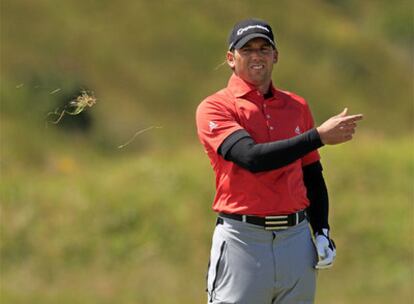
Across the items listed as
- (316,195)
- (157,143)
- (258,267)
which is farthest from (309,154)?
(157,143)

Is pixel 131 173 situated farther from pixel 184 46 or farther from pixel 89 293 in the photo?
pixel 184 46

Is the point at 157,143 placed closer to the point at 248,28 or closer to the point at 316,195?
the point at 316,195

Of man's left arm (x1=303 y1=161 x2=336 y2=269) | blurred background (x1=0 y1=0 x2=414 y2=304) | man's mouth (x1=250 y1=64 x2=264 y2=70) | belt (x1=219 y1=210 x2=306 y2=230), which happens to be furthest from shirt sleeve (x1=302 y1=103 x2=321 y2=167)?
blurred background (x1=0 y1=0 x2=414 y2=304)

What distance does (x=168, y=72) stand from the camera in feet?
163

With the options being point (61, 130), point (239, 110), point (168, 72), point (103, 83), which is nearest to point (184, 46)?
point (168, 72)

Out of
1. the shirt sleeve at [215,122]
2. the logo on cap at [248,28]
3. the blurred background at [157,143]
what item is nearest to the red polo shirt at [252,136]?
the shirt sleeve at [215,122]

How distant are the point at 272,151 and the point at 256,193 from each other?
0.29 meters

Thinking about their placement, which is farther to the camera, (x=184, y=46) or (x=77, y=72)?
(x=184, y=46)

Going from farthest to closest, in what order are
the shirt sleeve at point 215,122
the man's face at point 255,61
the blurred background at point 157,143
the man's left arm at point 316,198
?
1. the blurred background at point 157,143
2. the man's left arm at point 316,198
3. the man's face at point 255,61
4. the shirt sleeve at point 215,122

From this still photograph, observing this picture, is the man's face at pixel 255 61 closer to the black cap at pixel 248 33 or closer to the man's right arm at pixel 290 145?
the black cap at pixel 248 33

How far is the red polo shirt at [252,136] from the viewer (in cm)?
567

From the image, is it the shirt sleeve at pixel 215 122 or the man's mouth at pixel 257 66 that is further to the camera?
the man's mouth at pixel 257 66

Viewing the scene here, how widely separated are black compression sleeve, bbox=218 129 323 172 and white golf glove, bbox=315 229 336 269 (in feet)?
1.92

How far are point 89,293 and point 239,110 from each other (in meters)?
9.55
